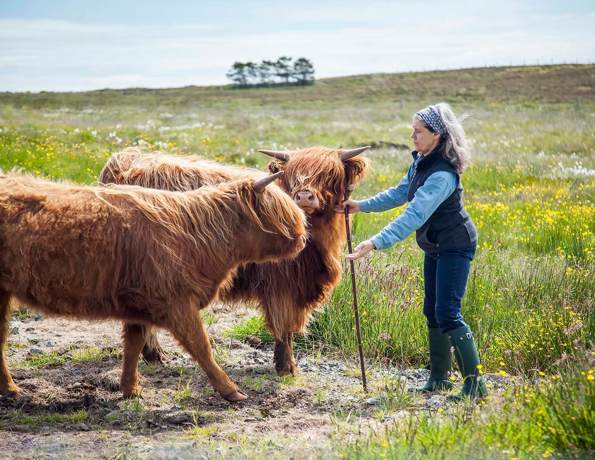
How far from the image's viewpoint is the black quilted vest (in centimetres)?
493

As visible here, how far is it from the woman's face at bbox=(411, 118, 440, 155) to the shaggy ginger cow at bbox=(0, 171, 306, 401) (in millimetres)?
986

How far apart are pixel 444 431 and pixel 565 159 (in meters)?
15.9

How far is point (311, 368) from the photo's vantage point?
6.09 meters

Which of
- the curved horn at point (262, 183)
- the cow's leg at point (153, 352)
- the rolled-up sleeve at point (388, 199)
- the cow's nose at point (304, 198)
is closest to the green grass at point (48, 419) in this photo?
the cow's leg at point (153, 352)

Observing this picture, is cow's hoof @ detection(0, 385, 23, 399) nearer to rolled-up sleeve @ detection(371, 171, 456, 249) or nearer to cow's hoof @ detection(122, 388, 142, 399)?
cow's hoof @ detection(122, 388, 142, 399)

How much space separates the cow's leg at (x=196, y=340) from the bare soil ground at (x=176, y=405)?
9.0 inches

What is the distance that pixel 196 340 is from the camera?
185 inches

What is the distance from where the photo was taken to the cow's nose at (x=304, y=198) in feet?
17.9

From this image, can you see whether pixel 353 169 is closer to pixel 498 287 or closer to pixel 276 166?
pixel 276 166

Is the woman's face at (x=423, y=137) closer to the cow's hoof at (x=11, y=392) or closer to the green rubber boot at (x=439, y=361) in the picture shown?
the green rubber boot at (x=439, y=361)

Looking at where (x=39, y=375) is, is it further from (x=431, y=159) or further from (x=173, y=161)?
(x=431, y=159)

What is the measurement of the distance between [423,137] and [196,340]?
203cm

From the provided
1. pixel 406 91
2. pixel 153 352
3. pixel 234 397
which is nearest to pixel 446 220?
pixel 234 397

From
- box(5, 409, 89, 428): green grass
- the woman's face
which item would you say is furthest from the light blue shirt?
box(5, 409, 89, 428): green grass
